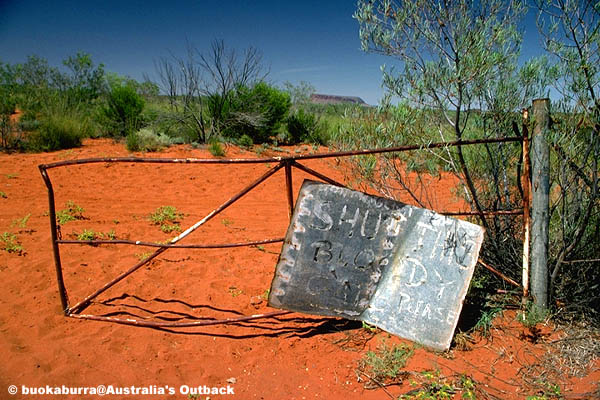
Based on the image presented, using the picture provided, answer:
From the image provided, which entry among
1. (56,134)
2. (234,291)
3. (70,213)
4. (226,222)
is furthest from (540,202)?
(56,134)

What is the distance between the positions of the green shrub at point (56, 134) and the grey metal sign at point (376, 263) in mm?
10219

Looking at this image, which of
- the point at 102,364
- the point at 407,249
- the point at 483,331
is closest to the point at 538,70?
the point at 407,249

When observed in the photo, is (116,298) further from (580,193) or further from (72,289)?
(580,193)

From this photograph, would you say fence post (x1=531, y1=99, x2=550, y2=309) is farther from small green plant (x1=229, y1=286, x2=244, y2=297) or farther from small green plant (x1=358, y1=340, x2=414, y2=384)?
small green plant (x1=229, y1=286, x2=244, y2=297)

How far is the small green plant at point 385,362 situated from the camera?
107 inches

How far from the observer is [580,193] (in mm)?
3213

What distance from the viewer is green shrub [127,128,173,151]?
10711 mm

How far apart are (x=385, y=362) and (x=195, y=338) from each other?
1514 millimetres

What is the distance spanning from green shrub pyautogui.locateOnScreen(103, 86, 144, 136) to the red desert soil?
799 centimetres

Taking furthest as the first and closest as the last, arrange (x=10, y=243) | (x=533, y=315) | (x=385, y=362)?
(x=10, y=243) → (x=533, y=315) → (x=385, y=362)

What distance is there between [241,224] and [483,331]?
373 cm

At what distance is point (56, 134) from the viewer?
10641 mm

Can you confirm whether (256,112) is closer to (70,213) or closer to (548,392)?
(70,213)

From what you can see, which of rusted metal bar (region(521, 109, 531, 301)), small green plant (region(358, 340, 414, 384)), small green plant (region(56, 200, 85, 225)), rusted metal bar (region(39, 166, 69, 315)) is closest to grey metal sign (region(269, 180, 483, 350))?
small green plant (region(358, 340, 414, 384))
